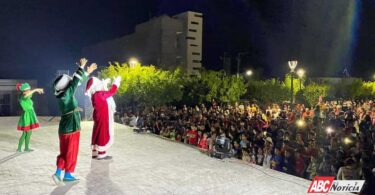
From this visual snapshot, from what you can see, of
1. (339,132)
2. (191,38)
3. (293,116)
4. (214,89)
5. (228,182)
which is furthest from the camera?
(191,38)

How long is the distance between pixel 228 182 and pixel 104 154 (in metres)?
3.00

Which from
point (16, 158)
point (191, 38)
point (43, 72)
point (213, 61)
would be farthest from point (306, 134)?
point (213, 61)

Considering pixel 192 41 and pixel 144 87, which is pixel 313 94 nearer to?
pixel 192 41

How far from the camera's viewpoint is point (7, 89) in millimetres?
27250

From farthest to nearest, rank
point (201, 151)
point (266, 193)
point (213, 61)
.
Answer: point (213, 61) < point (201, 151) < point (266, 193)

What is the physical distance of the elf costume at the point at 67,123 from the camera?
19.9 feet

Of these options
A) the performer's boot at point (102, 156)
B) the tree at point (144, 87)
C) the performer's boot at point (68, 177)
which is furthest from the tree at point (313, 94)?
the performer's boot at point (68, 177)

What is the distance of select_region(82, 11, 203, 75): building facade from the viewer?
1703 inches

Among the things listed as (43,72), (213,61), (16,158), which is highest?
(213,61)

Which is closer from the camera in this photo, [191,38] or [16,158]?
[16,158]

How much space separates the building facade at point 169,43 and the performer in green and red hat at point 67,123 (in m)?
36.8

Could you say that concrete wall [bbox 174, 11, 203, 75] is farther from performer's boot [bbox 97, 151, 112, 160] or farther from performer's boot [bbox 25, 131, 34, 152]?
performer's boot [bbox 97, 151, 112, 160]

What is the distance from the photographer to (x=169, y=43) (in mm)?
43688

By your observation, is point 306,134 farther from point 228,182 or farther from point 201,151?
point 228,182
